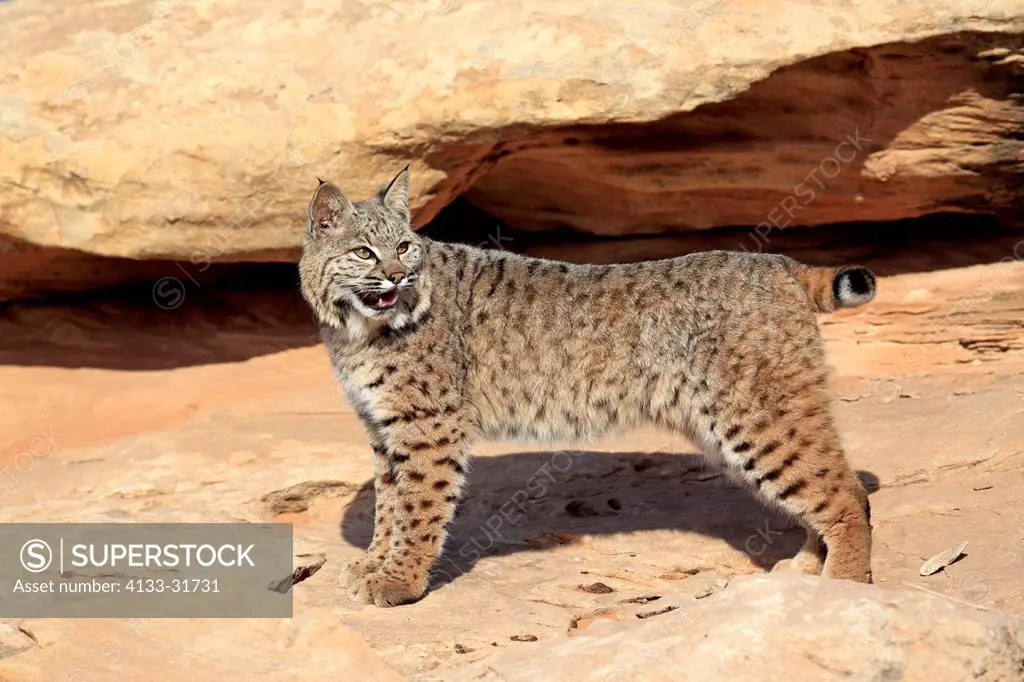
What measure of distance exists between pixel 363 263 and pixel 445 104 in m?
2.42

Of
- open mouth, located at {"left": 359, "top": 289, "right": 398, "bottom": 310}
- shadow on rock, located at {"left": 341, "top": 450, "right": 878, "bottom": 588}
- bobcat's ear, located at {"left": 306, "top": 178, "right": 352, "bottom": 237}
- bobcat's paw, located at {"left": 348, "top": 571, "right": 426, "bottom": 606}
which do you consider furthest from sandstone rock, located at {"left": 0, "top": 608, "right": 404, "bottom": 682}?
bobcat's ear, located at {"left": 306, "top": 178, "right": 352, "bottom": 237}

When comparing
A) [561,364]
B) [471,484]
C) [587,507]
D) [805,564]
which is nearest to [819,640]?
[805,564]

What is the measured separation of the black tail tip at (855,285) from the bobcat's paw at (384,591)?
2470 millimetres

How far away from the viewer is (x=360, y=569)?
6.08 m

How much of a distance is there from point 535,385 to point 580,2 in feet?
10.5

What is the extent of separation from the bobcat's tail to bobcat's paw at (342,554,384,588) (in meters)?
2.50

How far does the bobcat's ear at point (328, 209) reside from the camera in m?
6.17

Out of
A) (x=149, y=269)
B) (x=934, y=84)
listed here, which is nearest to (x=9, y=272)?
(x=149, y=269)

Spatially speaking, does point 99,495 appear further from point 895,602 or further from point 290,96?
point 895,602

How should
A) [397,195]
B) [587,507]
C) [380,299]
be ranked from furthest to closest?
[587,507], [397,195], [380,299]

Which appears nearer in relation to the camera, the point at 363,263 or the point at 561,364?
the point at 363,263

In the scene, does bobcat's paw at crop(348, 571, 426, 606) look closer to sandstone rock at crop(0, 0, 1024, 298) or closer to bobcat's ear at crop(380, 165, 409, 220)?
bobcat's ear at crop(380, 165, 409, 220)

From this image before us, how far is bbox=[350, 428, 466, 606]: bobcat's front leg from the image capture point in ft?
19.6

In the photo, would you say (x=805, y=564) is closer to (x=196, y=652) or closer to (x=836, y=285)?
(x=836, y=285)
